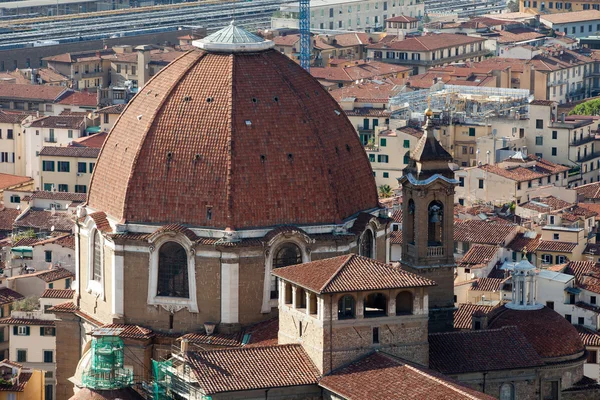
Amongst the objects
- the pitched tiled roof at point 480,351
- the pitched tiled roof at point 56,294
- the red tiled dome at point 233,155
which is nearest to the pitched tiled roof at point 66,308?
the red tiled dome at point 233,155

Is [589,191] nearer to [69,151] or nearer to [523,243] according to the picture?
[523,243]

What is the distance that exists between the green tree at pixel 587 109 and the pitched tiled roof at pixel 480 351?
71.0m

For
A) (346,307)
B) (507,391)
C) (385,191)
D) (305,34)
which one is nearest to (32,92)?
(305,34)

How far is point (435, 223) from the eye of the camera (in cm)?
7888

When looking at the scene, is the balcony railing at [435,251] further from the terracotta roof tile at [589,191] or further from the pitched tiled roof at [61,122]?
the pitched tiled roof at [61,122]

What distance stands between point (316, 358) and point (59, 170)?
173 ft

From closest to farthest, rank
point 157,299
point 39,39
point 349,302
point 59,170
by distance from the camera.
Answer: point 349,302 < point 157,299 < point 59,170 < point 39,39

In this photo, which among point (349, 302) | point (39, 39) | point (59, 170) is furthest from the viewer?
point (39, 39)

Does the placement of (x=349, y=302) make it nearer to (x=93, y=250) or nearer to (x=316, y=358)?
(x=316, y=358)

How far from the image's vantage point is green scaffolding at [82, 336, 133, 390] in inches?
2936

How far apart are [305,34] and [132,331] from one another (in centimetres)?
9628

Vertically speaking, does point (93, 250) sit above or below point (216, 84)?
below

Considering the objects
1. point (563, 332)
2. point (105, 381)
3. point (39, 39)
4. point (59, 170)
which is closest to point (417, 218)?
point (563, 332)

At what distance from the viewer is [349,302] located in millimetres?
72312
